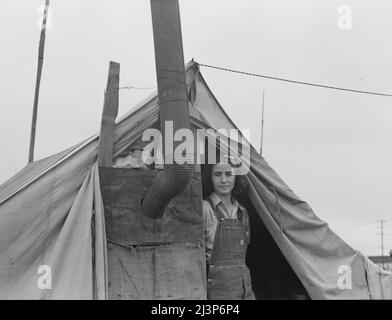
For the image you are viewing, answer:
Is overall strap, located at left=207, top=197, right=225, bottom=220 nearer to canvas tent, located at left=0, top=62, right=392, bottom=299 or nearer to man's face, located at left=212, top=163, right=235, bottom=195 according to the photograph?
man's face, located at left=212, top=163, right=235, bottom=195

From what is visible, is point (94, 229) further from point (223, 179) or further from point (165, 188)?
point (223, 179)

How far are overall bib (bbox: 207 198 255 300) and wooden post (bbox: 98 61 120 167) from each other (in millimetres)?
1180

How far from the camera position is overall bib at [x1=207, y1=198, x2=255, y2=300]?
5363mm

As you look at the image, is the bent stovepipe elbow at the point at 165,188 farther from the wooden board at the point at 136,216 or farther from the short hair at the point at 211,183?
the short hair at the point at 211,183

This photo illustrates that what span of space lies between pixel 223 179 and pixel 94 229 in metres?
1.44

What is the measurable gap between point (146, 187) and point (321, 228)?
190 centimetres

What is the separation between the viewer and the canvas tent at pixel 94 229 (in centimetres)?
473

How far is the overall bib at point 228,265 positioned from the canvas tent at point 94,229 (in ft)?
1.30

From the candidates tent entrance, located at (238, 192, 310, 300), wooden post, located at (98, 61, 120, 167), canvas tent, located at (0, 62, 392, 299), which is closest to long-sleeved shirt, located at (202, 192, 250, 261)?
canvas tent, located at (0, 62, 392, 299)

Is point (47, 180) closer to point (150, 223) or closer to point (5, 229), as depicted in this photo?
point (5, 229)

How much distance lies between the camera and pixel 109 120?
5215 mm

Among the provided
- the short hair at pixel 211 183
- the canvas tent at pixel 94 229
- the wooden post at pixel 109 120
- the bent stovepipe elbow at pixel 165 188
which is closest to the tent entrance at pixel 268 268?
the canvas tent at pixel 94 229

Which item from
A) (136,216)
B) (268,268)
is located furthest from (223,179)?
(268,268)
